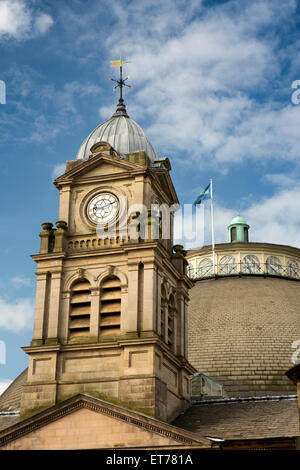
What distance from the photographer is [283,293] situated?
54500 millimetres

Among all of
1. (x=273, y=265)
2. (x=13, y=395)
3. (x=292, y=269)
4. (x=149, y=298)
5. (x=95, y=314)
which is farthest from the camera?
(x=292, y=269)

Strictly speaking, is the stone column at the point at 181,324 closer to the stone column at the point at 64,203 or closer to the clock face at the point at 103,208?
the clock face at the point at 103,208

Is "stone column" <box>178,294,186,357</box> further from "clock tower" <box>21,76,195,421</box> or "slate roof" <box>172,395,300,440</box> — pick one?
"slate roof" <box>172,395,300,440</box>

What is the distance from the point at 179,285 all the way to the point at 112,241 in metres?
4.71

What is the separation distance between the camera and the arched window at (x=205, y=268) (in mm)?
59156

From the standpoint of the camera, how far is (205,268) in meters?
59.7

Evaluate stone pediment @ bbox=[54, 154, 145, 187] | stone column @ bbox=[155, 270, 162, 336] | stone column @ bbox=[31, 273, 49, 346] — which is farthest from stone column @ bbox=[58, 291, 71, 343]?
stone pediment @ bbox=[54, 154, 145, 187]

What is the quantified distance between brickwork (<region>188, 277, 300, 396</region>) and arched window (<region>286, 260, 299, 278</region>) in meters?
2.81

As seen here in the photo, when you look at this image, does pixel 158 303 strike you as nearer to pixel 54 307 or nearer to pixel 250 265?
pixel 54 307

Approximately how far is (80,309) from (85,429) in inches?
264

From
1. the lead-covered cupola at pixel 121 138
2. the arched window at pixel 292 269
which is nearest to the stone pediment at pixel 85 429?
the lead-covered cupola at pixel 121 138

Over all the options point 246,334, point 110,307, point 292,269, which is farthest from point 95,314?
point 292,269
